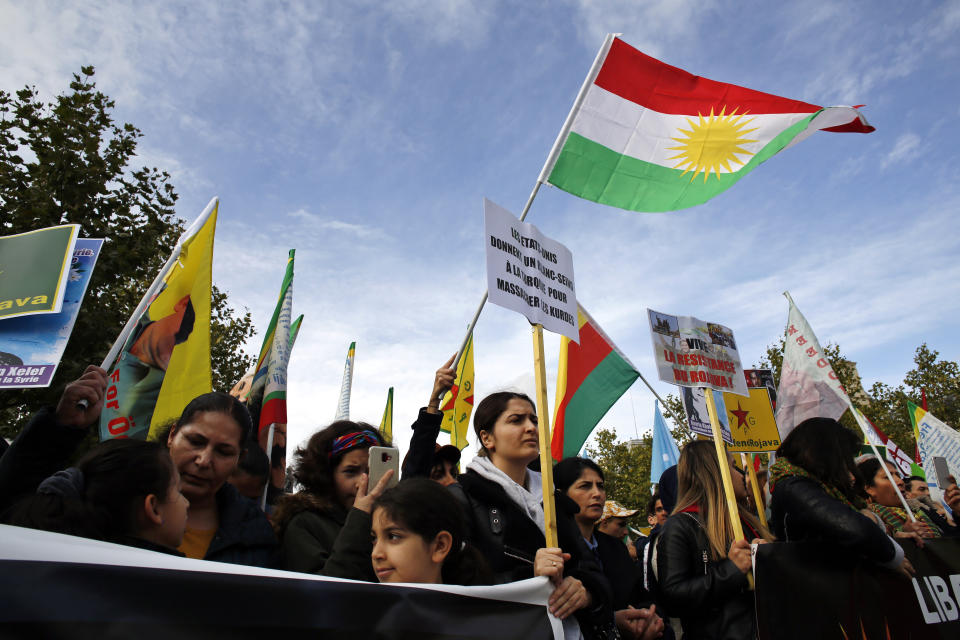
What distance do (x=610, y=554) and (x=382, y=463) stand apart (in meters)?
1.77

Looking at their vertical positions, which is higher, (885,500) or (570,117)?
(570,117)

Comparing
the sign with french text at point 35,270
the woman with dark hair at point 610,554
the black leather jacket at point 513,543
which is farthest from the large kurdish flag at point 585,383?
the sign with french text at point 35,270

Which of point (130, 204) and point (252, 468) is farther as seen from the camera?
point (130, 204)

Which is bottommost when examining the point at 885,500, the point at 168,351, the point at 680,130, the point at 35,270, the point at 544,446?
the point at 544,446

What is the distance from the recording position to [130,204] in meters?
10.1

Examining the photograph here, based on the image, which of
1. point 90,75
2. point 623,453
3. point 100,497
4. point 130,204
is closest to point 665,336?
point 100,497

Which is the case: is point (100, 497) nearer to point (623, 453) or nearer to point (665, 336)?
point (665, 336)

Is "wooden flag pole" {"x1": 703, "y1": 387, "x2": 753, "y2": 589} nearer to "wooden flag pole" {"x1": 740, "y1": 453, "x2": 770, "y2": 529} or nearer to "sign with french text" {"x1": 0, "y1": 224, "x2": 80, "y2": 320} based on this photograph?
"wooden flag pole" {"x1": 740, "y1": 453, "x2": 770, "y2": 529}

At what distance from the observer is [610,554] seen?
149 inches

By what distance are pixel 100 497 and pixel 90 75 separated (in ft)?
34.1

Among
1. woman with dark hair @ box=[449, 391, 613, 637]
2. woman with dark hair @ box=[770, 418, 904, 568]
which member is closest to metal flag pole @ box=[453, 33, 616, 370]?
woman with dark hair @ box=[449, 391, 613, 637]

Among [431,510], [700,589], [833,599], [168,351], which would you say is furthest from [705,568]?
[168,351]

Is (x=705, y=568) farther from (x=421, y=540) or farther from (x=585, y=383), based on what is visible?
(x=585, y=383)

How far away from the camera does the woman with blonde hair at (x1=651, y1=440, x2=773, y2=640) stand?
124 inches
